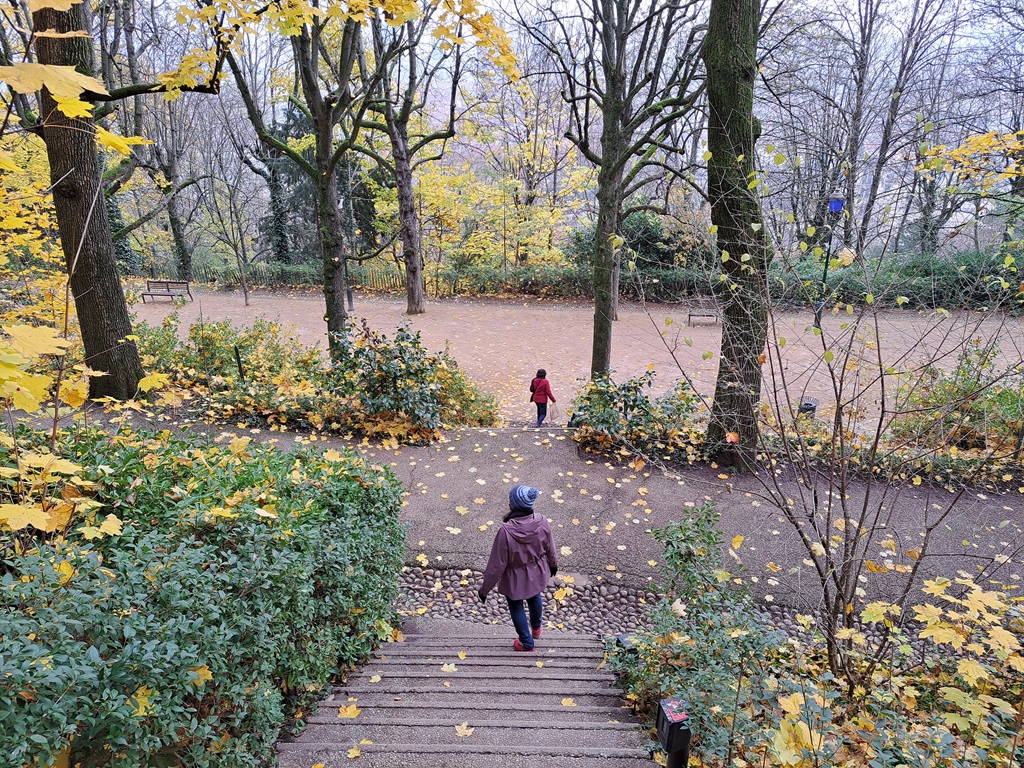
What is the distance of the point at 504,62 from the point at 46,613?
577 centimetres

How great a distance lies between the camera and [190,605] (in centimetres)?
199

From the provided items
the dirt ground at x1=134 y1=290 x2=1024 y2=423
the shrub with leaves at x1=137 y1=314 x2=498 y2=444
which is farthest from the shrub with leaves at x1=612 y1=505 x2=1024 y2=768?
the dirt ground at x1=134 y1=290 x2=1024 y2=423

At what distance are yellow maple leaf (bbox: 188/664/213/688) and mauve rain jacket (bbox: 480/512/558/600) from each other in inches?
89.4

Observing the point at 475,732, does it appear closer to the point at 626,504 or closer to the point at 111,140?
the point at 111,140

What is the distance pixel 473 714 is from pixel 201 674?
65.2 inches

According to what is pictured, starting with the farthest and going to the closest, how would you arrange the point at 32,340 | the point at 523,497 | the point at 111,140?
the point at 523,497
the point at 111,140
the point at 32,340

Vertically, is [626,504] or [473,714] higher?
[473,714]

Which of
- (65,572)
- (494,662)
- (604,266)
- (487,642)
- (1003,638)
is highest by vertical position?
(604,266)

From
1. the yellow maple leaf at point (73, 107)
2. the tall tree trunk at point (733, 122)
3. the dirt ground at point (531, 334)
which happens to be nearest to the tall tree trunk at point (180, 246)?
the dirt ground at point (531, 334)

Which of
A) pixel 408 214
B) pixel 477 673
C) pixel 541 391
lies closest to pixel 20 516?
pixel 477 673

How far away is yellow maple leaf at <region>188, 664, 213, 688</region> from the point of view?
191 centimetres

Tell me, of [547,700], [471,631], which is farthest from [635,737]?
[471,631]

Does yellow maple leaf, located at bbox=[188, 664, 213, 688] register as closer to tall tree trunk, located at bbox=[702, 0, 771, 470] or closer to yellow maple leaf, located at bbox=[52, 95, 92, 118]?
yellow maple leaf, located at bbox=[52, 95, 92, 118]

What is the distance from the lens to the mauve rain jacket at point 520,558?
4102 mm
